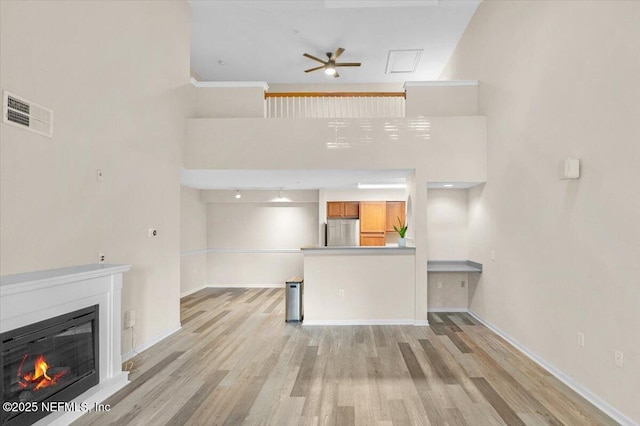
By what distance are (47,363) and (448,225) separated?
5.77m

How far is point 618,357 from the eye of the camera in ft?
8.66

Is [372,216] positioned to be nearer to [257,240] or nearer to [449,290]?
[449,290]

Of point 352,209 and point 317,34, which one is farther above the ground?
point 317,34

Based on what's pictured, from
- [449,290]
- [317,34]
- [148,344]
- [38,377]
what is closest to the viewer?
[38,377]

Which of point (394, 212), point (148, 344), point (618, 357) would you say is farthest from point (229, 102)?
point (618, 357)

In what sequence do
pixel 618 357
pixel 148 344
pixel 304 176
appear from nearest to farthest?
1. pixel 618 357
2. pixel 148 344
3. pixel 304 176

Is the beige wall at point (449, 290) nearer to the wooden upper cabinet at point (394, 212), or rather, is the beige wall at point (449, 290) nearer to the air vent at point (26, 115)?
the wooden upper cabinet at point (394, 212)

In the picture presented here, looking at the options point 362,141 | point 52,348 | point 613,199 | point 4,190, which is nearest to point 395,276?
point 362,141

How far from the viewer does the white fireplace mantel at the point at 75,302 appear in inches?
88.6

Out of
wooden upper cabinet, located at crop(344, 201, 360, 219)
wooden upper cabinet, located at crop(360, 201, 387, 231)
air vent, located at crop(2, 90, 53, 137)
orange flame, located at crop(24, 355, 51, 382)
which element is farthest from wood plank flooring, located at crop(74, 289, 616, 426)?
wooden upper cabinet, located at crop(344, 201, 360, 219)

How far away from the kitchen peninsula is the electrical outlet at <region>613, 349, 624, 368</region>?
8.94 feet

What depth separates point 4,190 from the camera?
7.79 ft

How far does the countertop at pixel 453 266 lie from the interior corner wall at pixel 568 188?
1.37 feet

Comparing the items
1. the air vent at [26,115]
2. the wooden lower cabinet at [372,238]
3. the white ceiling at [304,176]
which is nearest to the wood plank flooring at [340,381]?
the air vent at [26,115]
